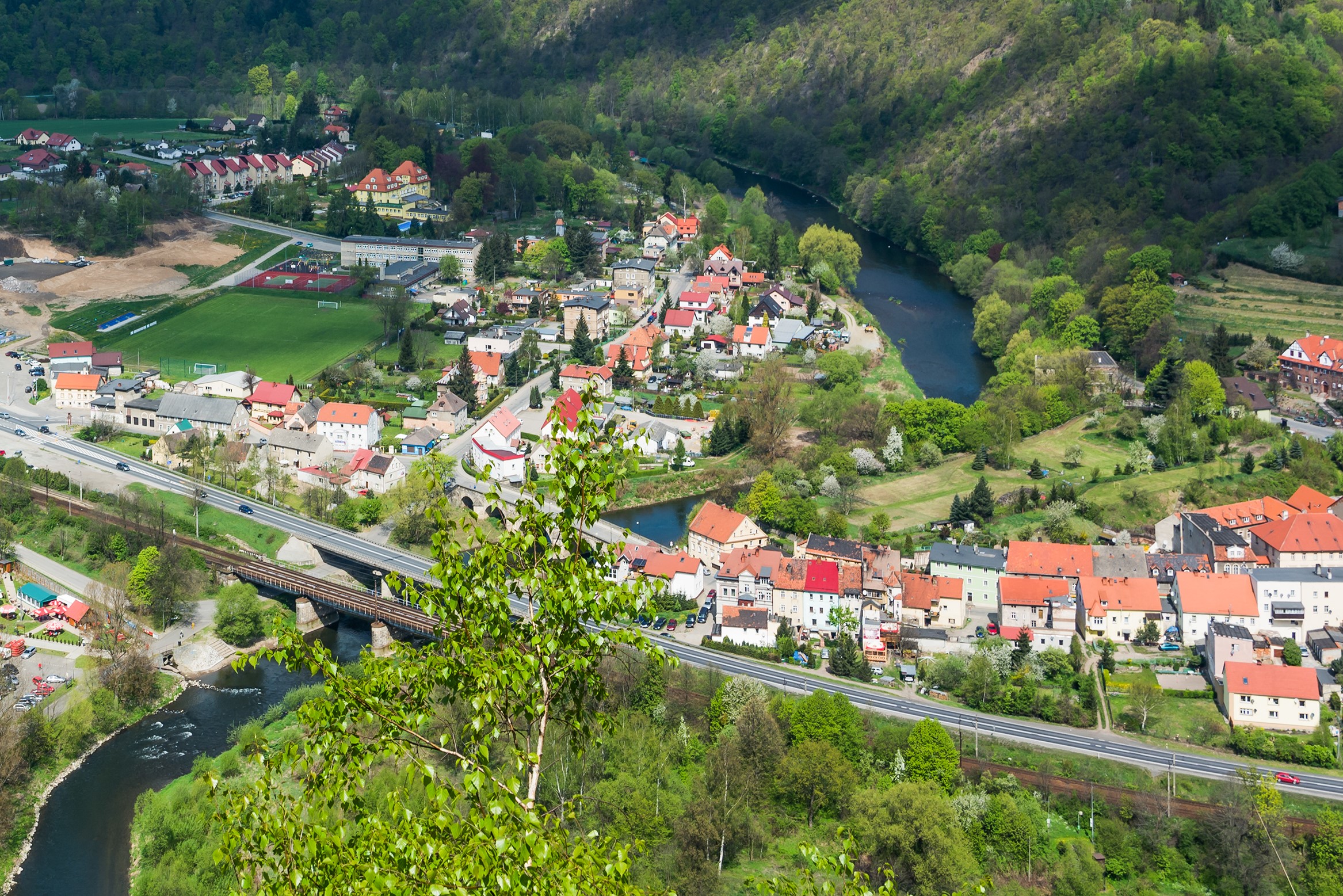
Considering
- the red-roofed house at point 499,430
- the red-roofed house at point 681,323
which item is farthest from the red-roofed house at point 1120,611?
the red-roofed house at point 681,323

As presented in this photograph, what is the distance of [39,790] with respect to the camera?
3036 cm

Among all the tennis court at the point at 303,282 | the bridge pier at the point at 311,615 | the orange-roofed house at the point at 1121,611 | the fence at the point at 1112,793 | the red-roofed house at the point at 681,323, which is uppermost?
the tennis court at the point at 303,282

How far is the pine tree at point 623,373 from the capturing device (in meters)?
54.2

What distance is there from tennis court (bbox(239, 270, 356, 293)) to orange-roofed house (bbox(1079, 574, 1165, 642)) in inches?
1578

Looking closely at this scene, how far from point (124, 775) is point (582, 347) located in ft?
94.0

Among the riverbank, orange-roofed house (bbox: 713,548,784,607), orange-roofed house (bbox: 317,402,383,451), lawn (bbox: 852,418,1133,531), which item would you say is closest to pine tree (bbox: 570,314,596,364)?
orange-roofed house (bbox: 317,402,383,451)

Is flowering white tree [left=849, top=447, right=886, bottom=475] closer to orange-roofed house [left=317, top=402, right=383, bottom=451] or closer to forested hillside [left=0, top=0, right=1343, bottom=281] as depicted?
orange-roofed house [left=317, top=402, right=383, bottom=451]

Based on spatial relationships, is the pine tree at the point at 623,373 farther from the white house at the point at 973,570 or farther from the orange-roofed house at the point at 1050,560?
the orange-roofed house at the point at 1050,560

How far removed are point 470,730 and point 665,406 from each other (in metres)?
43.4

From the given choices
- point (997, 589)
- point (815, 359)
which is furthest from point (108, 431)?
point (997, 589)

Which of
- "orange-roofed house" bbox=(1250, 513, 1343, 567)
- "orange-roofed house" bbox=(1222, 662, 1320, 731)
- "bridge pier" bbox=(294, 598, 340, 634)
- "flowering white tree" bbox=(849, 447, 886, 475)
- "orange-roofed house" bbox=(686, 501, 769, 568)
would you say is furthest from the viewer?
"flowering white tree" bbox=(849, 447, 886, 475)

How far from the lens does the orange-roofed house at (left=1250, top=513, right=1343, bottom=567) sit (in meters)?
37.0

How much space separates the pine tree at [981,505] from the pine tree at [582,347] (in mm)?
18966

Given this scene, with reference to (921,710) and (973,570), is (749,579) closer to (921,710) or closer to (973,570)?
(973,570)
